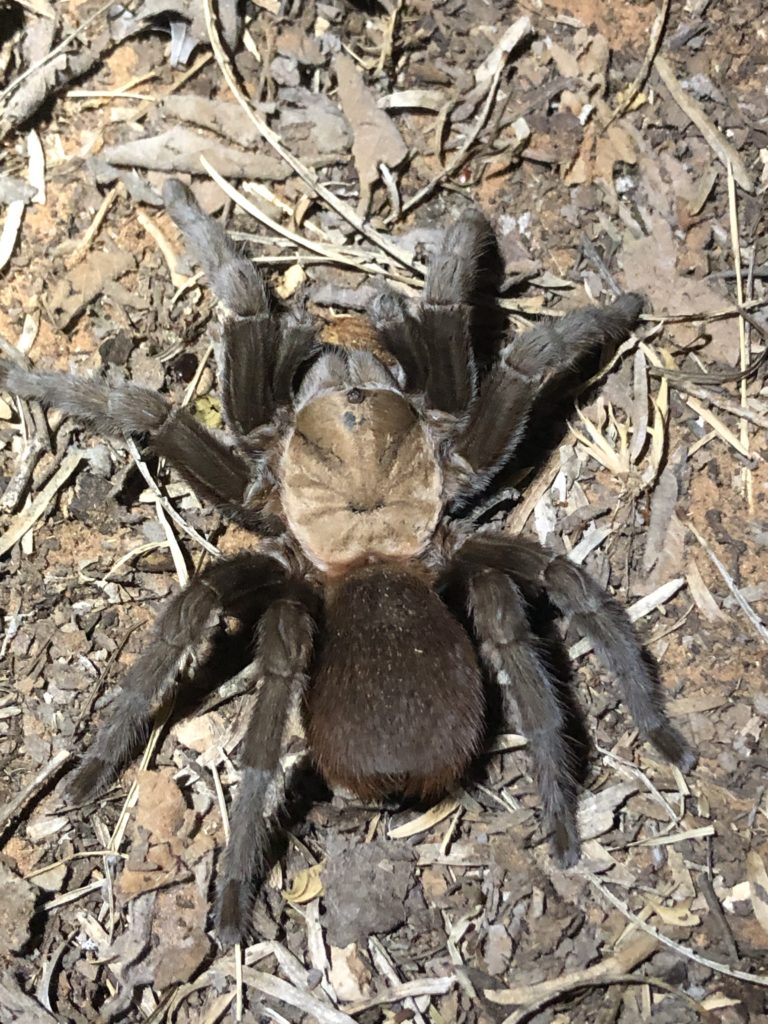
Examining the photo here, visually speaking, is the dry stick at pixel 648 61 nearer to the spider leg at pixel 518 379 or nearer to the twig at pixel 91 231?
the spider leg at pixel 518 379

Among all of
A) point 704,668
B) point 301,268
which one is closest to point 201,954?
point 704,668

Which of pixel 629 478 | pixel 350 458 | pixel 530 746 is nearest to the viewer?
pixel 530 746

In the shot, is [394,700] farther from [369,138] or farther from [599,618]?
[369,138]

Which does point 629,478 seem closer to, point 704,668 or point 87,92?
point 704,668

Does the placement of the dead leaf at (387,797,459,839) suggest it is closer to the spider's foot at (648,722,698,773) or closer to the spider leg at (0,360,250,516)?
the spider's foot at (648,722,698,773)

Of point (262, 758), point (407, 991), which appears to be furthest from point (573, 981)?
point (262, 758)

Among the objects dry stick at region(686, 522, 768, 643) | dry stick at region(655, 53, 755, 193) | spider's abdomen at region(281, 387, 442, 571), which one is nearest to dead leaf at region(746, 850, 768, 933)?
dry stick at region(686, 522, 768, 643)
